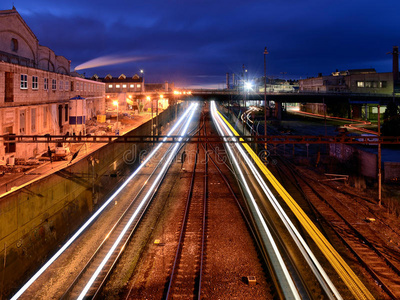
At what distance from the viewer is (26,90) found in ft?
72.3

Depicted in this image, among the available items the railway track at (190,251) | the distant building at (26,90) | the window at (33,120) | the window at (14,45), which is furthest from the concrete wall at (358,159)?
the window at (14,45)

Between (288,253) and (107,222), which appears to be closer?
(288,253)

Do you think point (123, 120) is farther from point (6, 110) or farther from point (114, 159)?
point (6, 110)

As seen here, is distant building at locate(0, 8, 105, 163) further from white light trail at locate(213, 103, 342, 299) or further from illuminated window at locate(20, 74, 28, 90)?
white light trail at locate(213, 103, 342, 299)

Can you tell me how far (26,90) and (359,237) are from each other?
77.8ft

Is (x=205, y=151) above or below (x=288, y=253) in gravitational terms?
above

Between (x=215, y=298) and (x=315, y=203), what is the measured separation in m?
11.3

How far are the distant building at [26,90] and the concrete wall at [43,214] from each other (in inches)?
180

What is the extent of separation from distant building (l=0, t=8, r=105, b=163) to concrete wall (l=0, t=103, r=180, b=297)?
15.0ft

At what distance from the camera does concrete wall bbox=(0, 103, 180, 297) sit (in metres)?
Answer: 12.3

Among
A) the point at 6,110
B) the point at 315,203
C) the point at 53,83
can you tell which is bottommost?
the point at 315,203

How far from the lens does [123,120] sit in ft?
152

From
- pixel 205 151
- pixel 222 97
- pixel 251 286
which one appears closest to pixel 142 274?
pixel 251 286

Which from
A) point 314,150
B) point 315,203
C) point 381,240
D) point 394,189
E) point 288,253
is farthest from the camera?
point 314,150
